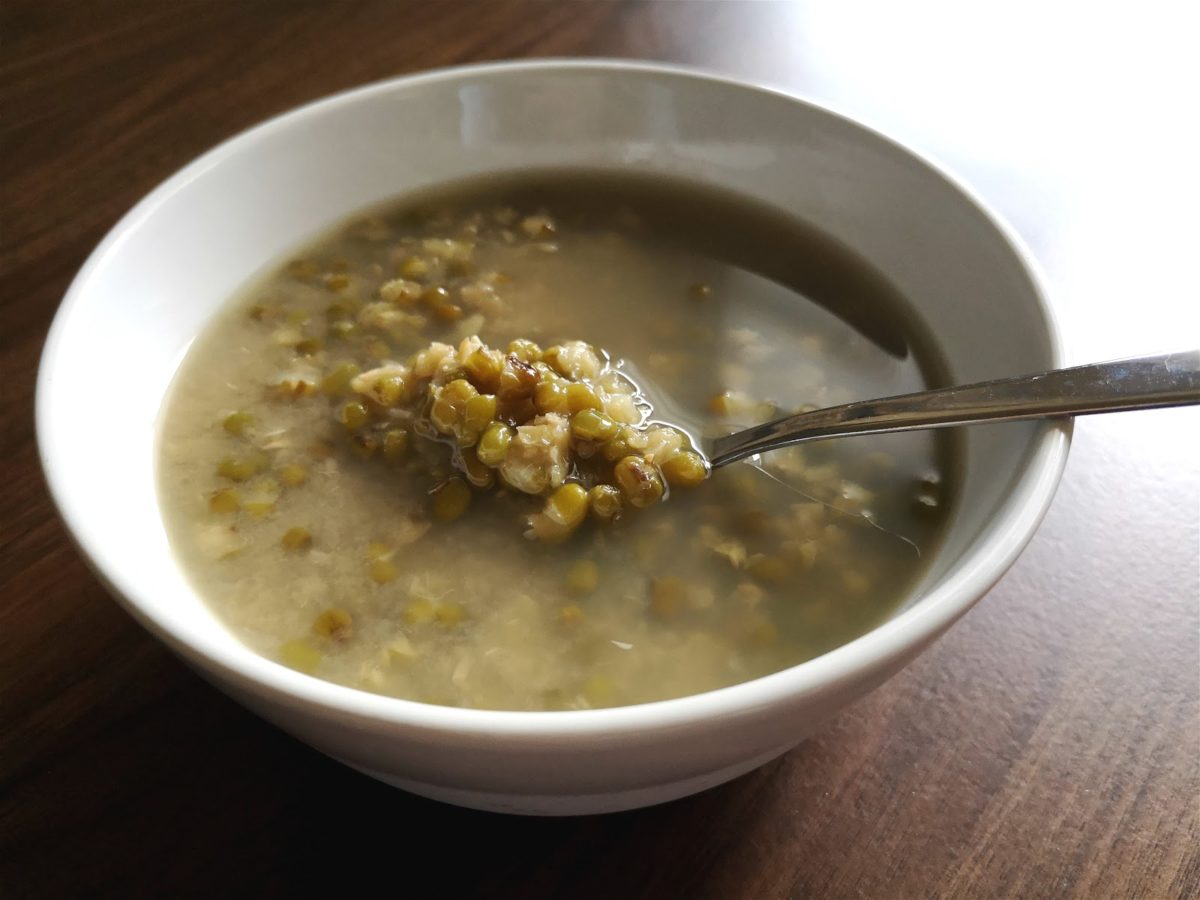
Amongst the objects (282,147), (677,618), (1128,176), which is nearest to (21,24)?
(282,147)

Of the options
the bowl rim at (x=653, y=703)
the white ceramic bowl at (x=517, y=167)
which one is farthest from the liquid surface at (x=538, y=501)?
the bowl rim at (x=653, y=703)

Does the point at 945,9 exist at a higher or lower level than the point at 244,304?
higher

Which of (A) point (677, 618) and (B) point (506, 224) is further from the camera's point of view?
(B) point (506, 224)

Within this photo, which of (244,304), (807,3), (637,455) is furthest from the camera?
(807,3)

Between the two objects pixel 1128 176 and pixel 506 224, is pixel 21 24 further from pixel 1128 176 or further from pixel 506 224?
pixel 1128 176

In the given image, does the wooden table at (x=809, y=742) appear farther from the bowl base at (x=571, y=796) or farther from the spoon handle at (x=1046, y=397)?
the spoon handle at (x=1046, y=397)

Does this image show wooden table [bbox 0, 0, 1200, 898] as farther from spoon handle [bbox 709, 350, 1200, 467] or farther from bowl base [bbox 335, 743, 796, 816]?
spoon handle [bbox 709, 350, 1200, 467]

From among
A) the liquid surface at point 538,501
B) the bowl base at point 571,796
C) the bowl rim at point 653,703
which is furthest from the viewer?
the liquid surface at point 538,501

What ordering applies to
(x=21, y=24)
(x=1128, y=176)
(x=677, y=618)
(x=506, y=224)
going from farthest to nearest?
(x=21, y=24) < (x=1128, y=176) < (x=506, y=224) < (x=677, y=618)
